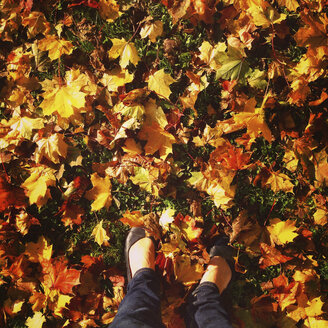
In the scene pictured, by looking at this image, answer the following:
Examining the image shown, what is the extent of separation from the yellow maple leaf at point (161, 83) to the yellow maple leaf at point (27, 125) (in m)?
0.78

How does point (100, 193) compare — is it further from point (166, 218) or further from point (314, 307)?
point (314, 307)

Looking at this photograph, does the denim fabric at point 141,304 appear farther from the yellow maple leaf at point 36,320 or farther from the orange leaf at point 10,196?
the orange leaf at point 10,196

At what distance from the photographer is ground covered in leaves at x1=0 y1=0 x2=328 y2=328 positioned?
1588 millimetres

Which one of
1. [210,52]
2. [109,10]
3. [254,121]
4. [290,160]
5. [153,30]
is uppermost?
[109,10]

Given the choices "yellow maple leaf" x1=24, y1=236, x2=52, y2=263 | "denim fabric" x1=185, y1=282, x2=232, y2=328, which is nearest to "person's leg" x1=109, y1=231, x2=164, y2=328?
"denim fabric" x1=185, y1=282, x2=232, y2=328

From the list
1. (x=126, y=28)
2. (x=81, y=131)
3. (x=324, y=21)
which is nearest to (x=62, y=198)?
(x=81, y=131)

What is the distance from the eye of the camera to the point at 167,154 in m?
1.62

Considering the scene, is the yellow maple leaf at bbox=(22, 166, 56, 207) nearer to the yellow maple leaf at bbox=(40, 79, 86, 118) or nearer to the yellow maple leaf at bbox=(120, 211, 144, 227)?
the yellow maple leaf at bbox=(40, 79, 86, 118)

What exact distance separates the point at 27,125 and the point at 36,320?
4.19 ft

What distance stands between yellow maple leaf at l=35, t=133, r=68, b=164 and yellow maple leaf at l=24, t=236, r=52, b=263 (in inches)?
21.8

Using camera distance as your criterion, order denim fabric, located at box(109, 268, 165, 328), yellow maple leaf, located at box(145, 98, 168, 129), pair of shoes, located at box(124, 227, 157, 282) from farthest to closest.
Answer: pair of shoes, located at box(124, 227, 157, 282) → yellow maple leaf, located at box(145, 98, 168, 129) → denim fabric, located at box(109, 268, 165, 328)

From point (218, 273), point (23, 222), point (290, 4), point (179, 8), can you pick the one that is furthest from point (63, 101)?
point (290, 4)

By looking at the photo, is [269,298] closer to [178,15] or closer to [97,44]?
[178,15]

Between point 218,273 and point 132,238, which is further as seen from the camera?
point 132,238
